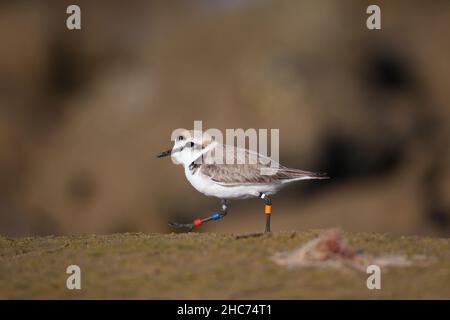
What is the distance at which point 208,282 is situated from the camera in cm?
705

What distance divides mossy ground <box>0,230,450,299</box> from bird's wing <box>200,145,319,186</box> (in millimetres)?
1045

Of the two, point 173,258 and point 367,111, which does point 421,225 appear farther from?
point 173,258

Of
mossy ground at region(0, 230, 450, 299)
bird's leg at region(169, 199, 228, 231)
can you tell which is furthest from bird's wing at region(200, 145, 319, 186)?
mossy ground at region(0, 230, 450, 299)

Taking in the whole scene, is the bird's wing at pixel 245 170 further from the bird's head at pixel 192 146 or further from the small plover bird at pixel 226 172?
the bird's head at pixel 192 146

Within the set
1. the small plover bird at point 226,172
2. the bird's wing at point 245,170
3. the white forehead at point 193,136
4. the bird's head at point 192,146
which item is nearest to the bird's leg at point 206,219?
the small plover bird at point 226,172

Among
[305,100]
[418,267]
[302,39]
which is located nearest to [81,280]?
[418,267]

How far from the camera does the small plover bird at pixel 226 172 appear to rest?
10.0 m

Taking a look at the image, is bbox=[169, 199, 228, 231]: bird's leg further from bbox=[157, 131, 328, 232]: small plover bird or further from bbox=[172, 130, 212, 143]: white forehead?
bbox=[172, 130, 212, 143]: white forehead

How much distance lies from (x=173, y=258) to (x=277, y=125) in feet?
30.8

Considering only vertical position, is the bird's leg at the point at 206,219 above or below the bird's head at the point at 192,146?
below

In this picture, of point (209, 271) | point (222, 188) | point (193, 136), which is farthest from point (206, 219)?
point (209, 271)

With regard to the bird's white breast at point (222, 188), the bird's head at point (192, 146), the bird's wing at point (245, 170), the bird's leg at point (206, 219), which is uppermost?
the bird's head at point (192, 146)

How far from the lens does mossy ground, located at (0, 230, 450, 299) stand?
6.78 meters
